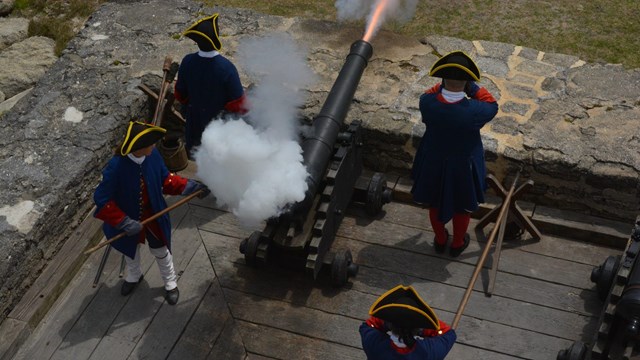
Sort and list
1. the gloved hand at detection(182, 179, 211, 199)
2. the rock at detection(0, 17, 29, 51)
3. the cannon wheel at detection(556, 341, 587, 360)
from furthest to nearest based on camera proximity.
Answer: the rock at detection(0, 17, 29, 51) → the gloved hand at detection(182, 179, 211, 199) → the cannon wheel at detection(556, 341, 587, 360)

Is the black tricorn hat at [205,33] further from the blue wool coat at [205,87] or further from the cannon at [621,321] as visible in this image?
the cannon at [621,321]

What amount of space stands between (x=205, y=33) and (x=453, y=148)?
1.90m

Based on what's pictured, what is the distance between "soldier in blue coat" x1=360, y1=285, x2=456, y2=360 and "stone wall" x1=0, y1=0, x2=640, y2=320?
2.22 meters

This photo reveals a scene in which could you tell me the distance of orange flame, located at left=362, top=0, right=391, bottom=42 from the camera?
621 centimetres

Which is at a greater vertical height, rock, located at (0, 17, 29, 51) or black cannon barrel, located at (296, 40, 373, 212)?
black cannon barrel, located at (296, 40, 373, 212)

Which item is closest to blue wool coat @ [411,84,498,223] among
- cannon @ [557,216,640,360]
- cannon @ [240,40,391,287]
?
cannon @ [240,40,391,287]

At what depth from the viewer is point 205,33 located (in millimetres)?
5434

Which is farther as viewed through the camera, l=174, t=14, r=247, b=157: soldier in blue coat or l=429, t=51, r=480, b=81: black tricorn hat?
l=174, t=14, r=247, b=157: soldier in blue coat

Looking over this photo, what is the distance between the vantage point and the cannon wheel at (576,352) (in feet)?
14.7

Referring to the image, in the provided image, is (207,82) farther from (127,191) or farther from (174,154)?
(127,191)

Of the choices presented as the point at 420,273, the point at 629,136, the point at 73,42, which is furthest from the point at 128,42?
the point at 629,136

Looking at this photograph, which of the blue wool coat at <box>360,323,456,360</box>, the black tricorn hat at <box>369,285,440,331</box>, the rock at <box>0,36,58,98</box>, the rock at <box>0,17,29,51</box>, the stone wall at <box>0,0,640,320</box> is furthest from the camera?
the rock at <box>0,17,29,51</box>

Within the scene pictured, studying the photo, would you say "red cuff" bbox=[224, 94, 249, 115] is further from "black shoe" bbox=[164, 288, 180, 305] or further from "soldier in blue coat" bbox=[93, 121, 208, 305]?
"black shoe" bbox=[164, 288, 180, 305]

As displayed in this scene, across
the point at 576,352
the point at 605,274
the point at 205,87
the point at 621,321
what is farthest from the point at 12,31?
the point at 621,321
